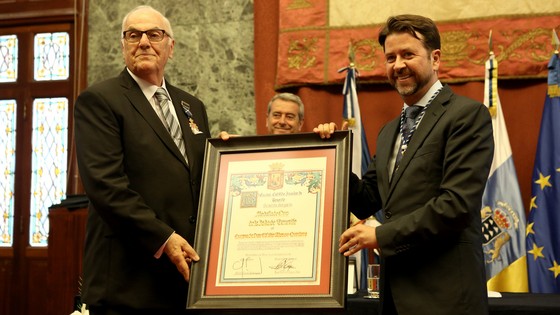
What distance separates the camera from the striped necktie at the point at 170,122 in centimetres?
293

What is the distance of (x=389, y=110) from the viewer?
564 cm

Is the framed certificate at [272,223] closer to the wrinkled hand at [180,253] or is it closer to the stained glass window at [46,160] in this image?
the wrinkled hand at [180,253]

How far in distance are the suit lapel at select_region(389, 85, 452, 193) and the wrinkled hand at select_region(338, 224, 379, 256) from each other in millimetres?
176

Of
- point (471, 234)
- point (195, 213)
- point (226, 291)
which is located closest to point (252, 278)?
point (226, 291)

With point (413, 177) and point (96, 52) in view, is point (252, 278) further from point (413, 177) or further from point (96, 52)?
point (96, 52)

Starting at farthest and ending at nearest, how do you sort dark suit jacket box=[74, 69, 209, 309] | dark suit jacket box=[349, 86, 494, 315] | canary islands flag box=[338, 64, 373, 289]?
canary islands flag box=[338, 64, 373, 289] < dark suit jacket box=[74, 69, 209, 309] < dark suit jacket box=[349, 86, 494, 315]

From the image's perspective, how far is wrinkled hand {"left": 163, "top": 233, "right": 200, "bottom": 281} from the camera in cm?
270

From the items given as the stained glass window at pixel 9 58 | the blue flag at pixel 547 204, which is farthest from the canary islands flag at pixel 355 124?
the stained glass window at pixel 9 58

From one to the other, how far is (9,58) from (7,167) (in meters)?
0.99

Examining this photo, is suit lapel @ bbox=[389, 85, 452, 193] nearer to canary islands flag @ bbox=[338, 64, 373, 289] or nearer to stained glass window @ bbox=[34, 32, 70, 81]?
canary islands flag @ bbox=[338, 64, 373, 289]

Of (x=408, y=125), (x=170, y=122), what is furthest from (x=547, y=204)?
(x=170, y=122)

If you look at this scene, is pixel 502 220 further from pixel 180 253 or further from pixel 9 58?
pixel 9 58

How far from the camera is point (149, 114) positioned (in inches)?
113
